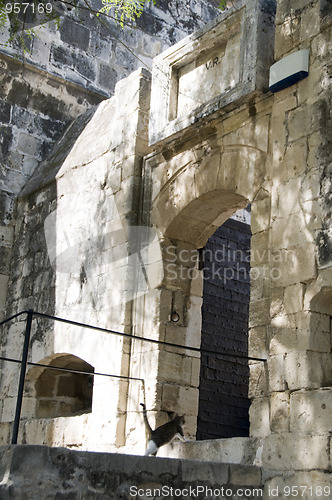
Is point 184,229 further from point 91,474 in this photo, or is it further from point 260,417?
point 91,474

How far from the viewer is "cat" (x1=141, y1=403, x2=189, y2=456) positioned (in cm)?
543

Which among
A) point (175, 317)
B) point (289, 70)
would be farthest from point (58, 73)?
point (289, 70)

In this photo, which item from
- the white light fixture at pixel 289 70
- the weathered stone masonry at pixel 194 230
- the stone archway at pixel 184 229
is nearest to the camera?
the weathered stone masonry at pixel 194 230

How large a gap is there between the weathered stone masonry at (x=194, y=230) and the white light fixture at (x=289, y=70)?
0.25 feet

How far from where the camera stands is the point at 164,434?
18.1ft

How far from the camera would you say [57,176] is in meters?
8.05

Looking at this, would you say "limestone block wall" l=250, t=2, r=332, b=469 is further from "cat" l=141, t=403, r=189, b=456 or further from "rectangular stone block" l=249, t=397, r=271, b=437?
Result: "cat" l=141, t=403, r=189, b=456

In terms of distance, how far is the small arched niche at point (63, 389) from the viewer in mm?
7641

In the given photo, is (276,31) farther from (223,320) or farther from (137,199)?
(223,320)

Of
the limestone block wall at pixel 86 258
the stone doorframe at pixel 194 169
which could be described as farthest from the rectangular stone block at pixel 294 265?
the limestone block wall at pixel 86 258

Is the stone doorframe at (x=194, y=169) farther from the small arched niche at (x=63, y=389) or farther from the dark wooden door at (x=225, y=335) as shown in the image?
the small arched niche at (x=63, y=389)

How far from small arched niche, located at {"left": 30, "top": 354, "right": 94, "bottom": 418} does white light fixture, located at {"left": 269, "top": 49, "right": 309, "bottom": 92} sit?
362 cm

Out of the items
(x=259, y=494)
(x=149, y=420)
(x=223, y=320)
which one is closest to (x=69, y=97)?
(x=223, y=320)

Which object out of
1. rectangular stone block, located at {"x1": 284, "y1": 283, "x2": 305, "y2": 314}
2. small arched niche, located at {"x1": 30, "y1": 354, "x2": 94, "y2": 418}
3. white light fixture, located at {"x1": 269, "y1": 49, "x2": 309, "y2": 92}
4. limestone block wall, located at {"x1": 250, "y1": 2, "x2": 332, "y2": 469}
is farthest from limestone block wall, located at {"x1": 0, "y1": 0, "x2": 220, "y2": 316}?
rectangular stone block, located at {"x1": 284, "y1": 283, "x2": 305, "y2": 314}
